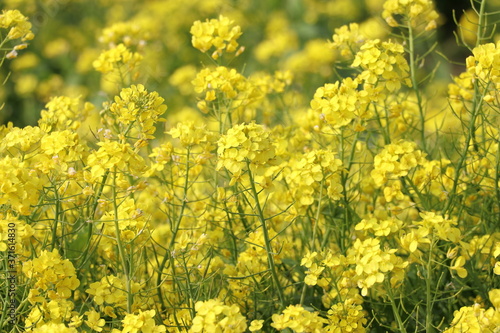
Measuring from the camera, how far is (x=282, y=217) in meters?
2.38

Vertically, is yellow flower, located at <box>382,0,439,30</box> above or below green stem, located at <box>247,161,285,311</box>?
above

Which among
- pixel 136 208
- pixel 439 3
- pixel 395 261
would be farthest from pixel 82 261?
pixel 439 3

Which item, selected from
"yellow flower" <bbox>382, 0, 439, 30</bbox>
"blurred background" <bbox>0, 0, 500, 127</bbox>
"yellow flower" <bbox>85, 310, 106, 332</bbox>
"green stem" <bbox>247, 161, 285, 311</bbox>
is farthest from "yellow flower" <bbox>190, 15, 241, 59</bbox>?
"blurred background" <bbox>0, 0, 500, 127</bbox>

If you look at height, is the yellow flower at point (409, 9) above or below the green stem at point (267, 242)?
above

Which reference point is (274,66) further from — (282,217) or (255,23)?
(282,217)

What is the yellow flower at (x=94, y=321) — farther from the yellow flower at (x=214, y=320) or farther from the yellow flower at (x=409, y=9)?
the yellow flower at (x=409, y=9)

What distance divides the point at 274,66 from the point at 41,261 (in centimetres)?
400

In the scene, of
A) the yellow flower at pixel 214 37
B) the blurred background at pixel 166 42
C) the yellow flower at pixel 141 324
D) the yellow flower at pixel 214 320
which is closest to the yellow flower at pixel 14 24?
the yellow flower at pixel 214 37

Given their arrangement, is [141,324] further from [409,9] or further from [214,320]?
[409,9]

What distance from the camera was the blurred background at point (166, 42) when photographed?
207 inches

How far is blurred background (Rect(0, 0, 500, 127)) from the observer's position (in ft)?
17.3

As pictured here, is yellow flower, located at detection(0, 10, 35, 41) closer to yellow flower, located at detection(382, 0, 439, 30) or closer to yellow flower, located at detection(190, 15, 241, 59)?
yellow flower, located at detection(190, 15, 241, 59)

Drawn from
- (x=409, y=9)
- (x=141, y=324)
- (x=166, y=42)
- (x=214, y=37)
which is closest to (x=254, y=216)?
(x=141, y=324)

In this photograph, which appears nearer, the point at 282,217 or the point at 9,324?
the point at 9,324
